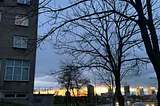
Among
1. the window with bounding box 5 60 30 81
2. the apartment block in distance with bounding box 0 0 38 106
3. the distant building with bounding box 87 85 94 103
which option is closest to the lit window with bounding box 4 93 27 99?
the apartment block in distance with bounding box 0 0 38 106

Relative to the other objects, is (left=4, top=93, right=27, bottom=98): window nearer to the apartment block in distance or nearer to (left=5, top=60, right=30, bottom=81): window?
the apartment block in distance

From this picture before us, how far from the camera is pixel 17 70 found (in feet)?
89.4

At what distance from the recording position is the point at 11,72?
88.3ft

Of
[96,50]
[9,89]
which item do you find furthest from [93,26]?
[9,89]

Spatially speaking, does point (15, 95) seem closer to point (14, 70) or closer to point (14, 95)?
point (14, 95)

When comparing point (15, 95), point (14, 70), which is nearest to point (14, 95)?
point (15, 95)

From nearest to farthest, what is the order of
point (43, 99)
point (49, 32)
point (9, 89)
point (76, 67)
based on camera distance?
1. point (49, 32)
2. point (76, 67)
3. point (9, 89)
4. point (43, 99)

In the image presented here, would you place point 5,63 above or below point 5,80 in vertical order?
above

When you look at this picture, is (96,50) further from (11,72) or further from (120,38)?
(11,72)

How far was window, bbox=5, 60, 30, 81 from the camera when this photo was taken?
1055 inches

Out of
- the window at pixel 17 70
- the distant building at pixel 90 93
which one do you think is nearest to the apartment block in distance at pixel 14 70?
the window at pixel 17 70

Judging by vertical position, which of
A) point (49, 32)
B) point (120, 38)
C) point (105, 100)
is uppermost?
point (120, 38)

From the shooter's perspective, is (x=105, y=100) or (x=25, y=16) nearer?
(x=25, y=16)

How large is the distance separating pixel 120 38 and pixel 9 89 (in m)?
16.3
